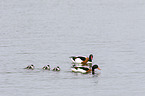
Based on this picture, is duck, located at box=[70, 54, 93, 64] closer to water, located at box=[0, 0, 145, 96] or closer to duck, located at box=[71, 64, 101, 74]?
water, located at box=[0, 0, 145, 96]

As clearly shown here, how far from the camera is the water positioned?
116 feet

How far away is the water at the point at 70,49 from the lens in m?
35.5

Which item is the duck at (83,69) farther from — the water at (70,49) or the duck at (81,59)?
the duck at (81,59)

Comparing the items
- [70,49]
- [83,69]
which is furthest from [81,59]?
[70,49]

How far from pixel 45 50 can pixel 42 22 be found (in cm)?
2180

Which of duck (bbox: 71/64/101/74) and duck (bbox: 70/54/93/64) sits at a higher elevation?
duck (bbox: 70/54/93/64)

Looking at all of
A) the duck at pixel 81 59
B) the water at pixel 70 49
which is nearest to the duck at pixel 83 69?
the water at pixel 70 49

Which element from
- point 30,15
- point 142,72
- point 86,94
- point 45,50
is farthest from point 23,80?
point 30,15

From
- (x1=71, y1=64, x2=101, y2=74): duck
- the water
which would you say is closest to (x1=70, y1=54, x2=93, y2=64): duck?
the water

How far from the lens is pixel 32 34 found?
59.2 metres

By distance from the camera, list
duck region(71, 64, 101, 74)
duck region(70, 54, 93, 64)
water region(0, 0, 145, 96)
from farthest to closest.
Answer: duck region(70, 54, 93, 64) → duck region(71, 64, 101, 74) → water region(0, 0, 145, 96)

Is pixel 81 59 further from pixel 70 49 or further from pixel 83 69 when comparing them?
pixel 70 49

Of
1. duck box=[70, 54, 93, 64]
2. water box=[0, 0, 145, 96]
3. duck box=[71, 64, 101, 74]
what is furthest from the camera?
duck box=[70, 54, 93, 64]

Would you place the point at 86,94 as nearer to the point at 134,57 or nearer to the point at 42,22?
the point at 134,57
